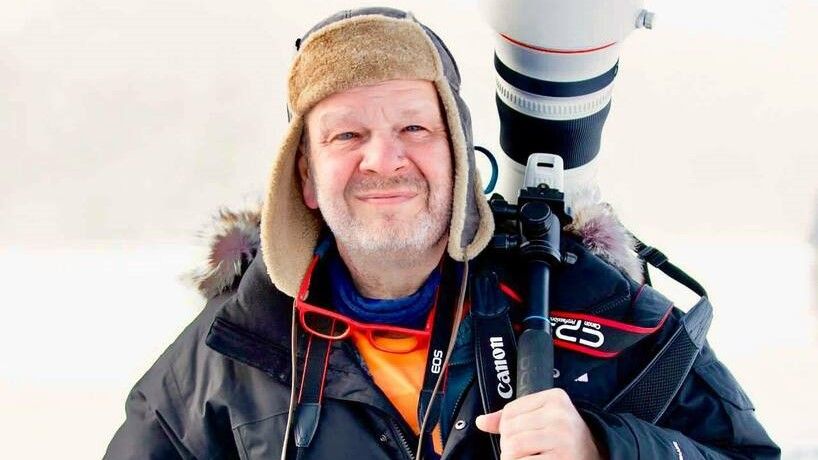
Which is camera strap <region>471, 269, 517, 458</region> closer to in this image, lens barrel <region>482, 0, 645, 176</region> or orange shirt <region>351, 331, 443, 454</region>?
orange shirt <region>351, 331, 443, 454</region>

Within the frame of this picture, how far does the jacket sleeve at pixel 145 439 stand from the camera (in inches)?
61.5

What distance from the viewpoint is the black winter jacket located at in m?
1.41

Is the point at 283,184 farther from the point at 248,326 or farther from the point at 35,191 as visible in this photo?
the point at 35,191

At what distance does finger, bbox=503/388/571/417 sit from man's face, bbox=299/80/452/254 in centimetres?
36

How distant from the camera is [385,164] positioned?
4.71ft

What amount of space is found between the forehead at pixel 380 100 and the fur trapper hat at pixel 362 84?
18mm

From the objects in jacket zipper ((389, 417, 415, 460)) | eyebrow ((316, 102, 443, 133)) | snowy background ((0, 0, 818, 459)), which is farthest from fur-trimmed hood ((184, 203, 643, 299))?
snowy background ((0, 0, 818, 459))

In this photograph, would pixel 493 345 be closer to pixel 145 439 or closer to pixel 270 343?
pixel 270 343

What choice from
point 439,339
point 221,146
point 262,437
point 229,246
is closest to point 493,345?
point 439,339

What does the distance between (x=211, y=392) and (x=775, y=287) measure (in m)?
1.82

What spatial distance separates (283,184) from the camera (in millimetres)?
1598

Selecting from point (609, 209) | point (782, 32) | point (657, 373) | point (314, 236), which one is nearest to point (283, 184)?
point (314, 236)

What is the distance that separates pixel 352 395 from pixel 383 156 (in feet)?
1.35

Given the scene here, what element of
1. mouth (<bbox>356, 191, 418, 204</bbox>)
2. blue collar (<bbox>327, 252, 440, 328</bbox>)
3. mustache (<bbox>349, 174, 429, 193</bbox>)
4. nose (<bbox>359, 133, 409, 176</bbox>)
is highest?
nose (<bbox>359, 133, 409, 176</bbox>)
